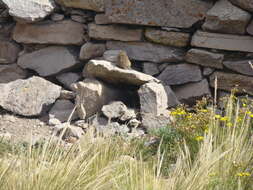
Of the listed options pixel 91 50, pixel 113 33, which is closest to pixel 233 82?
pixel 113 33

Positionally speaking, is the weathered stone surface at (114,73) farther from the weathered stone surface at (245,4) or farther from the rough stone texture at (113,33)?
the weathered stone surface at (245,4)

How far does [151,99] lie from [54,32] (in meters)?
1.65

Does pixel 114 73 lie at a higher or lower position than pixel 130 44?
lower

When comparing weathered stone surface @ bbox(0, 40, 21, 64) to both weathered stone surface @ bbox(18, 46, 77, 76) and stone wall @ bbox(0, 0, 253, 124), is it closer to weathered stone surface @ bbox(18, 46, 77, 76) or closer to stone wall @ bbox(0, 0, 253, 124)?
stone wall @ bbox(0, 0, 253, 124)

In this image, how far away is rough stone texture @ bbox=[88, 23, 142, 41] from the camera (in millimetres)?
5855

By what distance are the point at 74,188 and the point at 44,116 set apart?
291 cm

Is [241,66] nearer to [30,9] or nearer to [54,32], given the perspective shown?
[54,32]

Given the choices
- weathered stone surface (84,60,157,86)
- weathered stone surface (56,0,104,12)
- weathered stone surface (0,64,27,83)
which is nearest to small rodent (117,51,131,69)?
weathered stone surface (84,60,157,86)

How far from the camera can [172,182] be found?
2771mm

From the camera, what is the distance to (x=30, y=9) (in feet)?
19.5

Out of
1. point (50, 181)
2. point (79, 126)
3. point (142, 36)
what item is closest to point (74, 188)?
point (50, 181)

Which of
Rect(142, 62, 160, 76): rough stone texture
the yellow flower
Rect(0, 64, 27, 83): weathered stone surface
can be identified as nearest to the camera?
the yellow flower

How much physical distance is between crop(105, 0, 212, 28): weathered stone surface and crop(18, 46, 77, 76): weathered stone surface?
2.57 feet

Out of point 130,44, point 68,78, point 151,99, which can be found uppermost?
point 130,44
